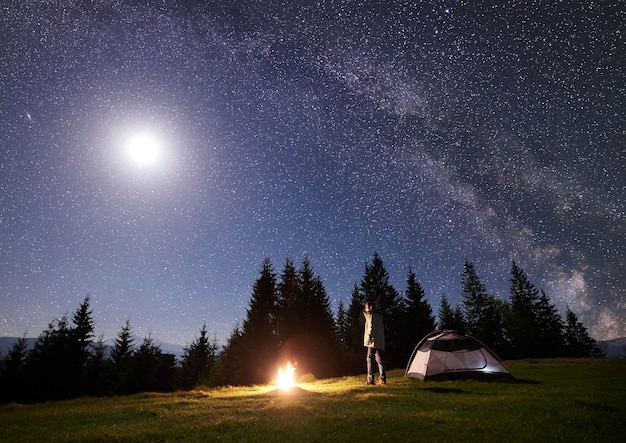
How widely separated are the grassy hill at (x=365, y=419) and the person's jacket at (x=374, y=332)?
264 cm

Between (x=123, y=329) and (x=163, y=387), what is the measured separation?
13553mm

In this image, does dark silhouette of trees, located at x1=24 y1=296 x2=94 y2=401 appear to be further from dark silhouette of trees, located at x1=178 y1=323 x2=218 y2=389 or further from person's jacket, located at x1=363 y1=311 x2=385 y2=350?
person's jacket, located at x1=363 y1=311 x2=385 y2=350

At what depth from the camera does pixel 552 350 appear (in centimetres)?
5678

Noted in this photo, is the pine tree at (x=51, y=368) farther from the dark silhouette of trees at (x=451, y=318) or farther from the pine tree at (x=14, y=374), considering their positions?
the dark silhouette of trees at (x=451, y=318)

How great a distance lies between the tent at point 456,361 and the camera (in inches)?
652

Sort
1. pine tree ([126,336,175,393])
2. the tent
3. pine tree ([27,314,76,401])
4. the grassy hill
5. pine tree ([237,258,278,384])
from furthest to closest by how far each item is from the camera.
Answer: pine tree ([126,336,175,393])
pine tree ([27,314,76,401])
pine tree ([237,258,278,384])
the tent
the grassy hill

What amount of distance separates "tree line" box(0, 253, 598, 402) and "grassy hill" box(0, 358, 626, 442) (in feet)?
89.8

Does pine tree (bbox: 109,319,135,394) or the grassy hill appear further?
pine tree (bbox: 109,319,135,394)

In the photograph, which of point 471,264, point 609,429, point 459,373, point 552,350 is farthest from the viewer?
point 471,264

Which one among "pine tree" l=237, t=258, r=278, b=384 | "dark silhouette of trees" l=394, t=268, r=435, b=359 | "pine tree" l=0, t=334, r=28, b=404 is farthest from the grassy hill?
"pine tree" l=0, t=334, r=28, b=404

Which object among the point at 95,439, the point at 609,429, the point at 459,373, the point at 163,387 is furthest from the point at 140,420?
the point at 163,387

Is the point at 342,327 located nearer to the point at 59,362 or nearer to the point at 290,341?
the point at 290,341

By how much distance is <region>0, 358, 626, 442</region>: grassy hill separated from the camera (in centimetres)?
707

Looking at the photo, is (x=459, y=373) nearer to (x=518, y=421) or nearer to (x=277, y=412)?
(x=518, y=421)
